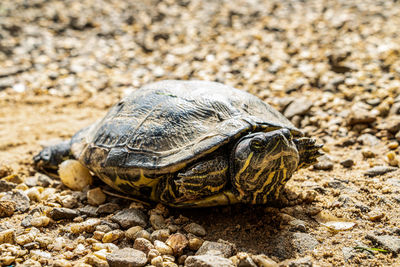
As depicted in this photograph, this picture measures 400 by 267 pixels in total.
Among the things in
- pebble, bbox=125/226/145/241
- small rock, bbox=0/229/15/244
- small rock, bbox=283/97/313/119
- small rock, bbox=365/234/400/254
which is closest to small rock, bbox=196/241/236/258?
pebble, bbox=125/226/145/241

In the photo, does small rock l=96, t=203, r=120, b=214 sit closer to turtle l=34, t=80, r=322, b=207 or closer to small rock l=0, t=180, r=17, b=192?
turtle l=34, t=80, r=322, b=207

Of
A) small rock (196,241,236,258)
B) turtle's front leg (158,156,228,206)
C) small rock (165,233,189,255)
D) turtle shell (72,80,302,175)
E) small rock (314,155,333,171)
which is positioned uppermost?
turtle shell (72,80,302,175)

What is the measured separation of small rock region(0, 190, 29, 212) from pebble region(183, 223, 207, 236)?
4.71ft

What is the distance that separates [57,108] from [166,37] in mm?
3158

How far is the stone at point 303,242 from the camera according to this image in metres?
2.55

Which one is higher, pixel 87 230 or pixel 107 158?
pixel 107 158

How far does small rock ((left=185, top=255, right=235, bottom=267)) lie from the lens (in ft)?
7.43

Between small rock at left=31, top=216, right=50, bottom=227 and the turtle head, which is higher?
the turtle head

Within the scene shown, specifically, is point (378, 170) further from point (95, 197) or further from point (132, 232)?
point (95, 197)

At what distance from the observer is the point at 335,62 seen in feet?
20.1

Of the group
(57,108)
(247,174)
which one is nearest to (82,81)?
(57,108)

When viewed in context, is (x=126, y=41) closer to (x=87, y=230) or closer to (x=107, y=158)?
(x=107, y=158)

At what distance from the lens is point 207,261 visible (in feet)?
7.51

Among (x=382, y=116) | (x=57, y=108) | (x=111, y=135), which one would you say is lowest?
(x=57, y=108)
